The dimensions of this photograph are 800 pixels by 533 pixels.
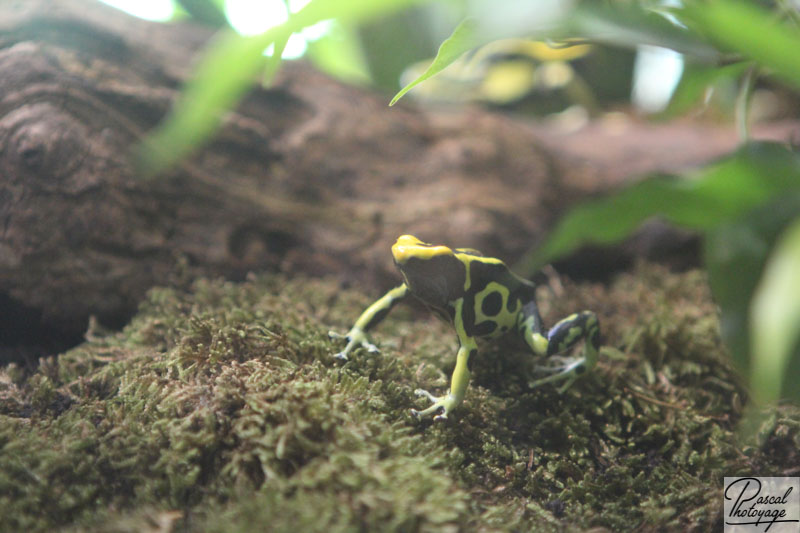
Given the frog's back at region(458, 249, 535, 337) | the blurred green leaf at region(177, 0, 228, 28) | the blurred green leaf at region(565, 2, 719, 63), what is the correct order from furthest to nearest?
the blurred green leaf at region(177, 0, 228, 28)
the frog's back at region(458, 249, 535, 337)
the blurred green leaf at region(565, 2, 719, 63)

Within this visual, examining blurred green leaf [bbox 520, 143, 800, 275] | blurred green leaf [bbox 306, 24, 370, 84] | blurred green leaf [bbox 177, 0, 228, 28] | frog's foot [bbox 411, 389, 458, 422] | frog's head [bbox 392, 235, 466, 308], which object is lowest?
frog's foot [bbox 411, 389, 458, 422]

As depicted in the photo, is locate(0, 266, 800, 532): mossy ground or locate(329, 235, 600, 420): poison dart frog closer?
locate(0, 266, 800, 532): mossy ground

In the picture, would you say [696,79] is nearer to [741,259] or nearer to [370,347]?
[741,259]

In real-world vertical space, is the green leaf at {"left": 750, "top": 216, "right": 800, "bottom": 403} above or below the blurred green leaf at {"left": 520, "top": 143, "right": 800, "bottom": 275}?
below

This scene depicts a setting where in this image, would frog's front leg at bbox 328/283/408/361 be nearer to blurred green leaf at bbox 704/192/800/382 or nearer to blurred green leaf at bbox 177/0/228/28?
blurred green leaf at bbox 704/192/800/382

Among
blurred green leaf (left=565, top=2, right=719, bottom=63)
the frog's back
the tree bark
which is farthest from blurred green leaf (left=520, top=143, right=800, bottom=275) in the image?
the tree bark

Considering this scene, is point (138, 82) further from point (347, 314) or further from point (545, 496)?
point (545, 496)

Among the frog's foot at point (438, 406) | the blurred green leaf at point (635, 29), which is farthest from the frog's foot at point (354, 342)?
the blurred green leaf at point (635, 29)

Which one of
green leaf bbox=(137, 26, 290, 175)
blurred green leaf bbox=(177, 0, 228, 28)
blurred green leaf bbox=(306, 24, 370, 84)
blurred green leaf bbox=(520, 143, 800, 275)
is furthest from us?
blurred green leaf bbox=(306, 24, 370, 84)
